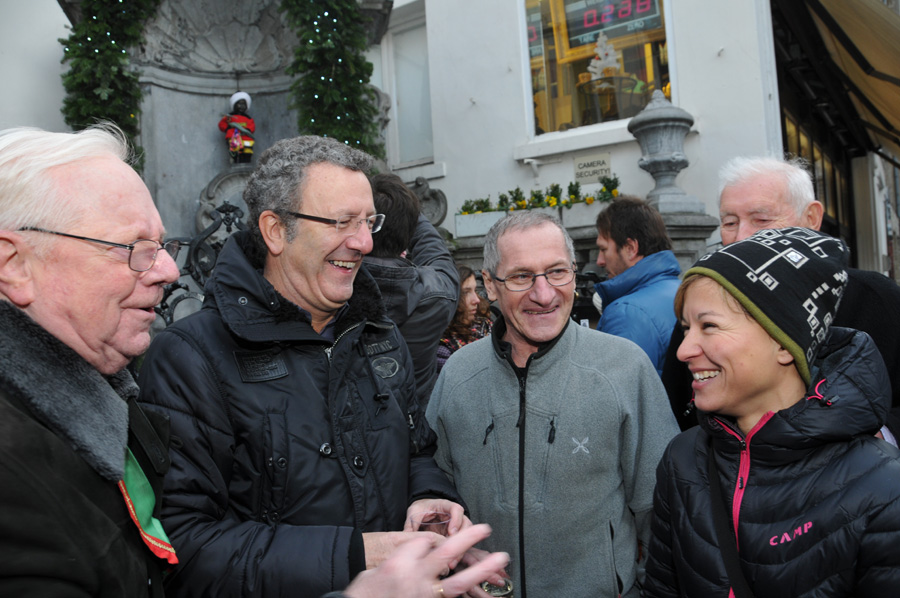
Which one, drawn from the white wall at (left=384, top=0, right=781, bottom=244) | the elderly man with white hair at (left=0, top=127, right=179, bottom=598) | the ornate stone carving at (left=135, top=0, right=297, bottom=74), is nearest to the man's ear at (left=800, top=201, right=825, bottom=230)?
the elderly man with white hair at (left=0, top=127, right=179, bottom=598)

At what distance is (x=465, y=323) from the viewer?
15.2 feet

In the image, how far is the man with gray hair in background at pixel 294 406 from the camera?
5.07 feet

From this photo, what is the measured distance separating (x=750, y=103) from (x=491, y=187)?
3636 mm

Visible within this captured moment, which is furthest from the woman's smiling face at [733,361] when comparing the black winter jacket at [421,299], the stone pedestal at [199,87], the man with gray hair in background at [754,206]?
the stone pedestal at [199,87]

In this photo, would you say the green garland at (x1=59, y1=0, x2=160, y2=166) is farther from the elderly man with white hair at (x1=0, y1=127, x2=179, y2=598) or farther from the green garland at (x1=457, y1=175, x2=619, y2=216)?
the elderly man with white hair at (x1=0, y1=127, x2=179, y2=598)

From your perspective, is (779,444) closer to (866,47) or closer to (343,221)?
(343,221)

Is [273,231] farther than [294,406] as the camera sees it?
Yes

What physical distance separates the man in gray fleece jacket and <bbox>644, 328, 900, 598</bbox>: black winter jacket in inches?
15.7

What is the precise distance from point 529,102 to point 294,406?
8773mm

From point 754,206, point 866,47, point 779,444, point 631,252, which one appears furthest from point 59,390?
point 866,47

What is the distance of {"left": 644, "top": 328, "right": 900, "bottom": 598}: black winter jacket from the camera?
56.9 inches

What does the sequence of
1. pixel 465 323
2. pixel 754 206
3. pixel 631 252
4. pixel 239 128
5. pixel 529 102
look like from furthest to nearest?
pixel 529 102 → pixel 239 128 → pixel 465 323 → pixel 631 252 → pixel 754 206

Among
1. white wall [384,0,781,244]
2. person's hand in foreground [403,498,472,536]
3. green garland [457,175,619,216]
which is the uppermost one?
white wall [384,0,781,244]

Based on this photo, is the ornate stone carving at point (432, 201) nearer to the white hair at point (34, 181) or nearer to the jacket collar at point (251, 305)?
the jacket collar at point (251, 305)
